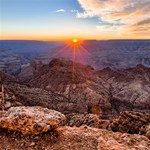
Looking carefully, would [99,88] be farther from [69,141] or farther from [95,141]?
[69,141]

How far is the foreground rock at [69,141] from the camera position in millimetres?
10414

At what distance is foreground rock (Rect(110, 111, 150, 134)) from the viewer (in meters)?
18.3

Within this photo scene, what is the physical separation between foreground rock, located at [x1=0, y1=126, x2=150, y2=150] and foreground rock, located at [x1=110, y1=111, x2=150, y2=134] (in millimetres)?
6664

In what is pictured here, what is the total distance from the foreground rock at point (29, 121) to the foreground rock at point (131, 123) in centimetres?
824

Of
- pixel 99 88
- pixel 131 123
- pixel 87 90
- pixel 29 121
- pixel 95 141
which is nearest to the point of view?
pixel 29 121

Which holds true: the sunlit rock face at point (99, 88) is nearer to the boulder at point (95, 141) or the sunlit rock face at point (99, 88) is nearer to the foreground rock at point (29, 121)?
the boulder at point (95, 141)

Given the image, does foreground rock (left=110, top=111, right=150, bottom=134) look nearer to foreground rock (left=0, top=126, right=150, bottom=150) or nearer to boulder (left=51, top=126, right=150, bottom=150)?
boulder (left=51, top=126, right=150, bottom=150)

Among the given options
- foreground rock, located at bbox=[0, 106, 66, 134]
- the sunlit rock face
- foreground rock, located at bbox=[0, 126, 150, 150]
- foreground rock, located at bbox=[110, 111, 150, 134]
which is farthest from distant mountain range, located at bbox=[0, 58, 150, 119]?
foreground rock, located at bbox=[0, 126, 150, 150]

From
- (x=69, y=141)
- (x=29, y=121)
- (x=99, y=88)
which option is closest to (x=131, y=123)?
(x=69, y=141)

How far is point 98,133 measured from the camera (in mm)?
12125

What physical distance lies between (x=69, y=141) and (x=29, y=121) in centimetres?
189

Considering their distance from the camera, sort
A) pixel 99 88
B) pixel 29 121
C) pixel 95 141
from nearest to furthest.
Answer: pixel 29 121 < pixel 95 141 < pixel 99 88

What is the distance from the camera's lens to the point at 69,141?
11023 millimetres


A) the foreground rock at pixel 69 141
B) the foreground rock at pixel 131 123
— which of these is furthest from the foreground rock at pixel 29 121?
the foreground rock at pixel 131 123
